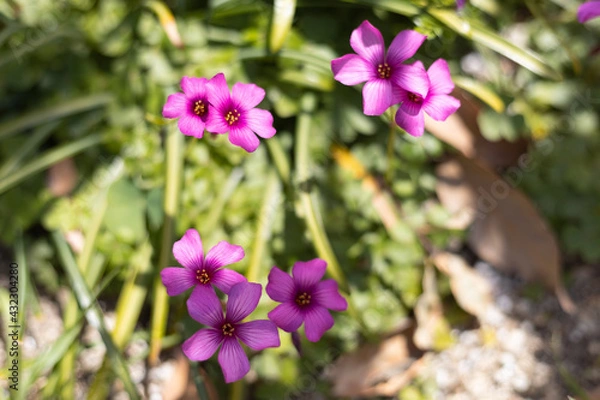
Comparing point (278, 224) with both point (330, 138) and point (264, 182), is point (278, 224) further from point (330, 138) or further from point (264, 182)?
point (330, 138)

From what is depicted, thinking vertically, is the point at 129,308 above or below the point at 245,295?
below

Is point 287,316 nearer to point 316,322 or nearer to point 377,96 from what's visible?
point 316,322

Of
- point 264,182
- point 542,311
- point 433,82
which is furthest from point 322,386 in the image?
point 433,82

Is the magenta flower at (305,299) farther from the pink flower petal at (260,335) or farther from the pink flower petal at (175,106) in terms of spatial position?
the pink flower petal at (175,106)

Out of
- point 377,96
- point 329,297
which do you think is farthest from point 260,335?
point 377,96

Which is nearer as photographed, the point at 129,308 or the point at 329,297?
the point at 329,297

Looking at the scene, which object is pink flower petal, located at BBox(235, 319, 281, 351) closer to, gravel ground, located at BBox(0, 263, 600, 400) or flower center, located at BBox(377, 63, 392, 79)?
flower center, located at BBox(377, 63, 392, 79)

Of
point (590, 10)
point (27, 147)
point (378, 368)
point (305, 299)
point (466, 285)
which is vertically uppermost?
point (590, 10)

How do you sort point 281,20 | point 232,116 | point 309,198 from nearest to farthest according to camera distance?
point 232,116 < point 281,20 < point 309,198
